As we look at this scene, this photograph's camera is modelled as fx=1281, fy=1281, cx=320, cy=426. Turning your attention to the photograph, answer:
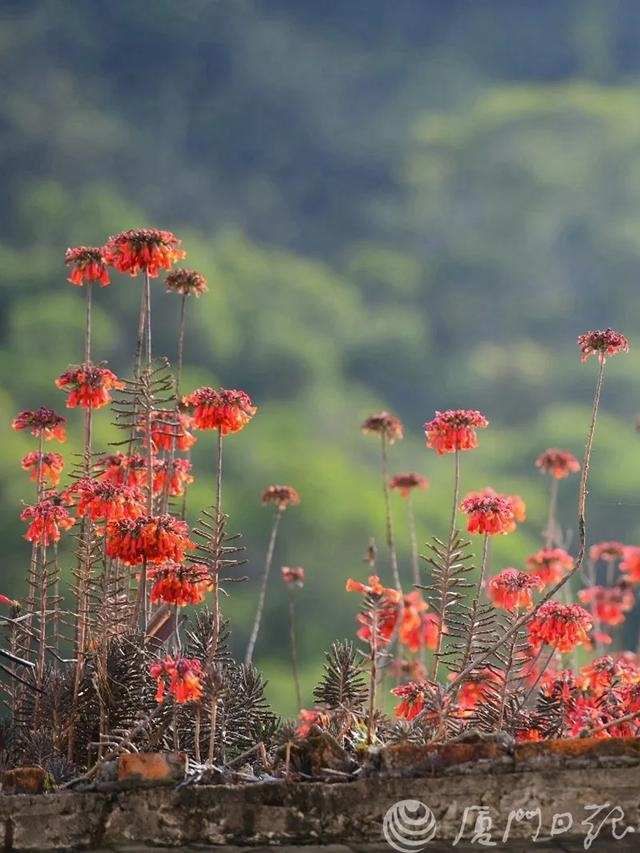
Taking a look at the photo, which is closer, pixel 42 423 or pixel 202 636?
pixel 202 636

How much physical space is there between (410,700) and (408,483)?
144cm

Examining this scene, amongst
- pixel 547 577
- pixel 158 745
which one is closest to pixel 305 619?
pixel 547 577

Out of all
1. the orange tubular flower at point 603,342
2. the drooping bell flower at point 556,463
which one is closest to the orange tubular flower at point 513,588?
the orange tubular flower at point 603,342

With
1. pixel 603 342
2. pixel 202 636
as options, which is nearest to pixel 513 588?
pixel 603 342

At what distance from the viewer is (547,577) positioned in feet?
12.1

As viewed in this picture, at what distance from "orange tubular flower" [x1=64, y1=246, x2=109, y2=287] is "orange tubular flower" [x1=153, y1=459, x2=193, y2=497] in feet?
1.47

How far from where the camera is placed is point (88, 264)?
9.23 feet

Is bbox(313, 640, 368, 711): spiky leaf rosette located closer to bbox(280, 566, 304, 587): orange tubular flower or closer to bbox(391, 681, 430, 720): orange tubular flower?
bbox(391, 681, 430, 720): orange tubular flower

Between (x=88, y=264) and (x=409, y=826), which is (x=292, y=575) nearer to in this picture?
(x=88, y=264)

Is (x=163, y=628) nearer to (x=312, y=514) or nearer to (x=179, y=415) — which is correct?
(x=179, y=415)

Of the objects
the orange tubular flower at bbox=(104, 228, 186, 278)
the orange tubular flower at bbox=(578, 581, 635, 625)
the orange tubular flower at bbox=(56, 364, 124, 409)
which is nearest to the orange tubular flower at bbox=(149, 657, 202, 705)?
the orange tubular flower at bbox=(56, 364, 124, 409)

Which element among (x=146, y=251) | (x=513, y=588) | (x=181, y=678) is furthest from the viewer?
(x=146, y=251)

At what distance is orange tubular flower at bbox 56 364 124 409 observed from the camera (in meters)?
2.67

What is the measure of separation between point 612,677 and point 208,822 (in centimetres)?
120
